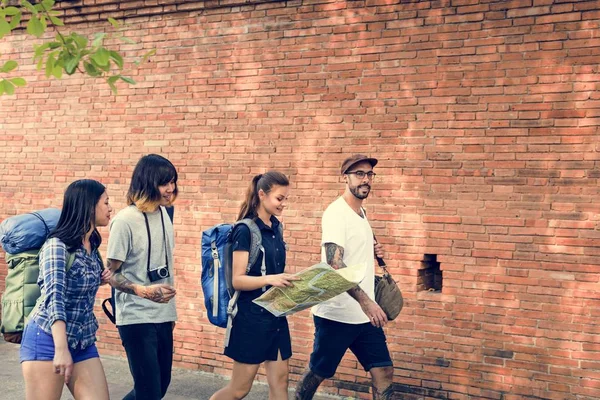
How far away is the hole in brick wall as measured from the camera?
7.63 m

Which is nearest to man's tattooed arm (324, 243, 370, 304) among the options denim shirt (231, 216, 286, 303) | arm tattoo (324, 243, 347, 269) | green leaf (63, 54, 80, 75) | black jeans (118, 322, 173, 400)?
arm tattoo (324, 243, 347, 269)

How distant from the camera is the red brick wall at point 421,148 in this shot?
694 centimetres

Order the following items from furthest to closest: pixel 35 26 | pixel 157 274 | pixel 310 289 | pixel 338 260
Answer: pixel 338 260, pixel 157 274, pixel 35 26, pixel 310 289

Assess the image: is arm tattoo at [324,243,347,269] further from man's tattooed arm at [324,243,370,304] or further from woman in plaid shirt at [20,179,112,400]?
woman in plaid shirt at [20,179,112,400]

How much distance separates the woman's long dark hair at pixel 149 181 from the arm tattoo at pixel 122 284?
1.57 ft

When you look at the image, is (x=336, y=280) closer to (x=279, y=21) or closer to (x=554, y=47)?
(x=554, y=47)

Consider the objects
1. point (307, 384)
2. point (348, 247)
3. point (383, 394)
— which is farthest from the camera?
point (307, 384)

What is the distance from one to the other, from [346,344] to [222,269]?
1181 millimetres

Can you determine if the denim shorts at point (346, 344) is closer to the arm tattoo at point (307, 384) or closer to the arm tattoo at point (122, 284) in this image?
the arm tattoo at point (307, 384)

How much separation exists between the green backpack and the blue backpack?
3.65ft

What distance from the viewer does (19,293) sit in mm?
5320

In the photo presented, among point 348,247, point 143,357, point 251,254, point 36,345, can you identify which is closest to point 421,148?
point 348,247

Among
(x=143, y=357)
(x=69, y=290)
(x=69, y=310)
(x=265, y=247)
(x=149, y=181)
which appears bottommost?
(x=143, y=357)

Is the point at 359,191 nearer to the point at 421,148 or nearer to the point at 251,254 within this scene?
the point at 251,254
